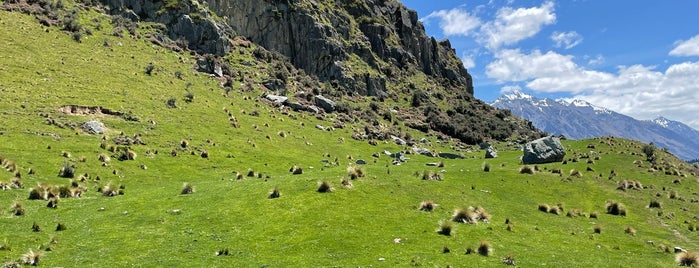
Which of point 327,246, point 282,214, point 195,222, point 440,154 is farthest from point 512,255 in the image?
point 440,154

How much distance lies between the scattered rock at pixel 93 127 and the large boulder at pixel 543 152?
55.9 m

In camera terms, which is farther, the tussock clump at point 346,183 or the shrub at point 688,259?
the tussock clump at point 346,183

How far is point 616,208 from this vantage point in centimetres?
3828

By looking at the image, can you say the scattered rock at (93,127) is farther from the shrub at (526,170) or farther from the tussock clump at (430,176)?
the shrub at (526,170)

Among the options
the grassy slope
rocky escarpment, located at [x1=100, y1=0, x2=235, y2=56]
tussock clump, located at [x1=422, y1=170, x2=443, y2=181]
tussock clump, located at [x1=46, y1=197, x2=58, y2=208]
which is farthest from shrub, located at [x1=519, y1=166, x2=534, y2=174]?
rocky escarpment, located at [x1=100, y1=0, x2=235, y2=56]

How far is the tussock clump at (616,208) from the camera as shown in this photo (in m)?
38.0

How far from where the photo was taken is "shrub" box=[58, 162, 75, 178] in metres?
→ 38.1

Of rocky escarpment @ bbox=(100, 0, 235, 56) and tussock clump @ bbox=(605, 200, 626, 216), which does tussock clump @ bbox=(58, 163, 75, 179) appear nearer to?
tussock clump @ bbox=(605, 200, 626, 216)

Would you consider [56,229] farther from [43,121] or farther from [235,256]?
[43,121]

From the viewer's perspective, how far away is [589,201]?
4144 centimetres

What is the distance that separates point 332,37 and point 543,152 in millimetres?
92162

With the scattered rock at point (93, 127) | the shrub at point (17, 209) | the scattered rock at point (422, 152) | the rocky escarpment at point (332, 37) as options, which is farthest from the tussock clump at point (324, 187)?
the rocky escarpment at point (332, 37)

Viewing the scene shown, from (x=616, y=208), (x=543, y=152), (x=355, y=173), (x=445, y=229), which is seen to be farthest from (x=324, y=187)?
(x=543, y=152)

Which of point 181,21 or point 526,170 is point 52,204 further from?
point 181,21
